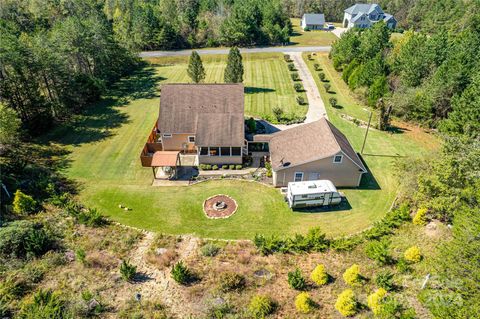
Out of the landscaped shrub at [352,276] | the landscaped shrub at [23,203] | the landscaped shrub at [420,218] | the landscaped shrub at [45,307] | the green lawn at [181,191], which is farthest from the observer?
the green lawn at [181,191]

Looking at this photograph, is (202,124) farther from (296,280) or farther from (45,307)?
(45,307)

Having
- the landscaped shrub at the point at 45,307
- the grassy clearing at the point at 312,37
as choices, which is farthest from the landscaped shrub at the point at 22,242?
the grassy clearing at the point at 312,37

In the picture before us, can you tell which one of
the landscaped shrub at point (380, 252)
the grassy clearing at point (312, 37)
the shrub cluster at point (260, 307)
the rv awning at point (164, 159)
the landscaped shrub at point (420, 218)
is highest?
the grassy clearing at point (312, 37)

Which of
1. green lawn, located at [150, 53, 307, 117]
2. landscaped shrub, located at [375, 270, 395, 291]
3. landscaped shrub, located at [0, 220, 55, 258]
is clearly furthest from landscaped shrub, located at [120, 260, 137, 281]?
green lawn, located at [150, 53, 307, 117]

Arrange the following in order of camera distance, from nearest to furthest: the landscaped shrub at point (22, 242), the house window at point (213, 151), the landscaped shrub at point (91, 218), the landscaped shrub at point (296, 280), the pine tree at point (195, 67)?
the landscaped shrub at point (296, 280) → the landscaped shrub at point (22, 242) → the landscaped shrub at point (91, 218) → the house window at point (213, 151) → the pine tree at point (195, 67)

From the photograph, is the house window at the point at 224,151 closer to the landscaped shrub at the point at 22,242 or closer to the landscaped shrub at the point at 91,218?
Result: the landscaped shrub at the point at 91,218

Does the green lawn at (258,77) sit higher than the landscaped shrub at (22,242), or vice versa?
the green lawn at (258,77)
